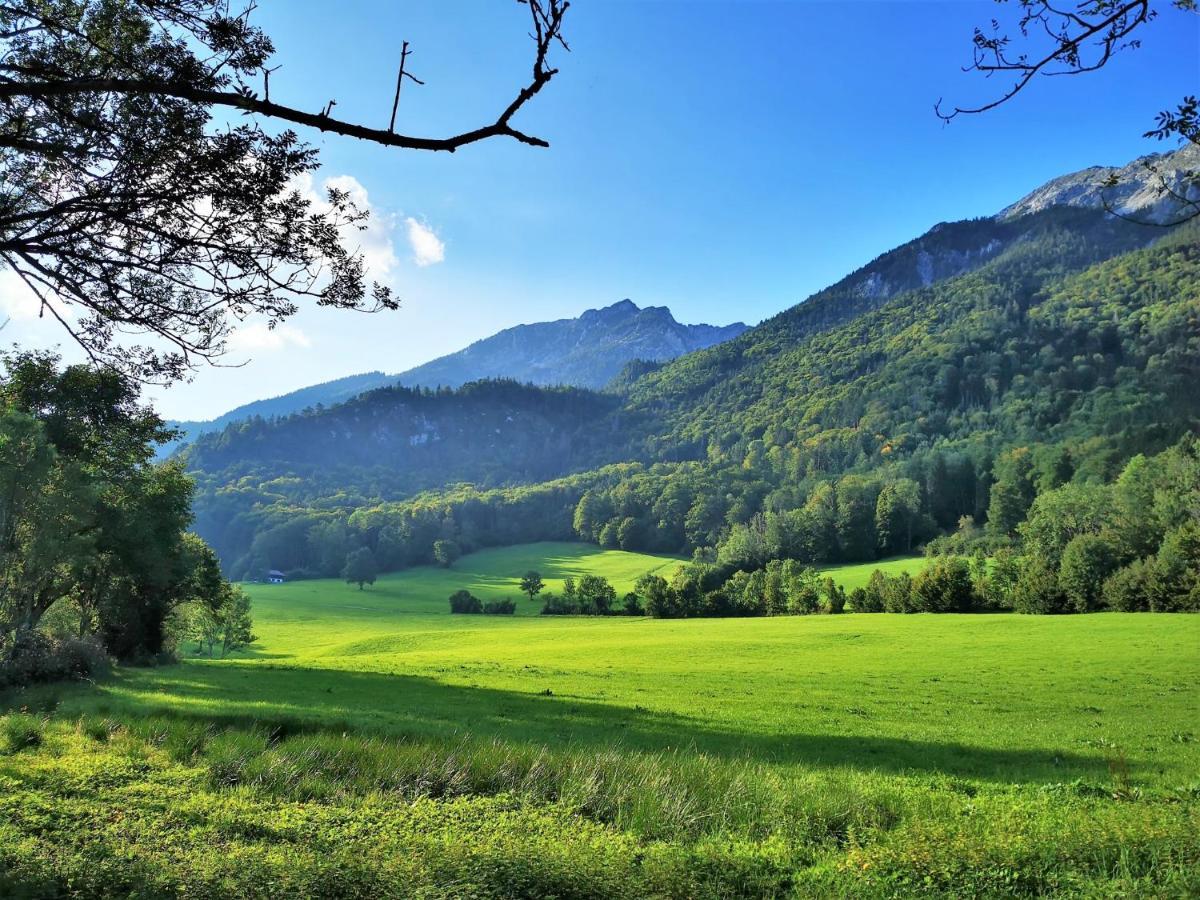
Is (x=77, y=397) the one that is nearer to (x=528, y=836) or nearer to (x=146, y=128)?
(x=146, y=128)

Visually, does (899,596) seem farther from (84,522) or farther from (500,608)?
(84,522)

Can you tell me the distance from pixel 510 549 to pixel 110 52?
166 m

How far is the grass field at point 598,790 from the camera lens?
6613 mm

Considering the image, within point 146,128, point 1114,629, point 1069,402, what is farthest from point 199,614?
point 1069,402

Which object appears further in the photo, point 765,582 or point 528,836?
point 765,582

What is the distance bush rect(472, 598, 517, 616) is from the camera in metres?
95.1

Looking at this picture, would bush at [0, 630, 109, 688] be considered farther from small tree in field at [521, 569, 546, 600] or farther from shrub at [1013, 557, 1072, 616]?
small tree in field at [521, 569, 546, 600]

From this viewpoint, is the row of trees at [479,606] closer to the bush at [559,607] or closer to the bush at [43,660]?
the bush at [559,607]

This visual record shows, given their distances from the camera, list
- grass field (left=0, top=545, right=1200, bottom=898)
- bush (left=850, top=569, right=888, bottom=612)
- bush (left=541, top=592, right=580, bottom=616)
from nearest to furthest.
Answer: grass field (left=0, top=545, right=1200, bottom=898) < bush (left=850, top=569, right=888, bottom=612) < bush (left=541, top=592, right=580, bottom=616)

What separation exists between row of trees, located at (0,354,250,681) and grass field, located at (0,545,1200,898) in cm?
815

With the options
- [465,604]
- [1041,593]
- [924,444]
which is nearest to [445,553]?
[465,604]

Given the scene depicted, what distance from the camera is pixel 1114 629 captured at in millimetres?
46531

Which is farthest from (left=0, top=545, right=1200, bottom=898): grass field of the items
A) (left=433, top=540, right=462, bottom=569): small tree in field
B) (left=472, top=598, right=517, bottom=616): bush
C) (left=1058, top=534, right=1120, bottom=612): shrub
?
(left=433, top=540, right=462, bottom=569): small tree in field

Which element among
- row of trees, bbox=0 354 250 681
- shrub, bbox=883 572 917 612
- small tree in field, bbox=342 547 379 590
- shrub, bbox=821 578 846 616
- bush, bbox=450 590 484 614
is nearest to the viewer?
row of trees, bbox=0 354 250 681
